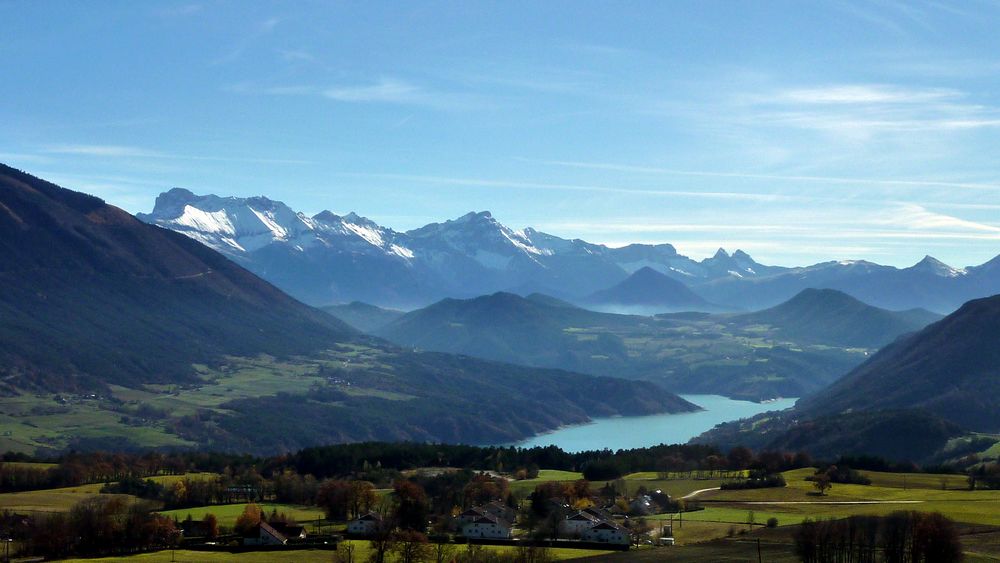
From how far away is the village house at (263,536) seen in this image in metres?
67.6

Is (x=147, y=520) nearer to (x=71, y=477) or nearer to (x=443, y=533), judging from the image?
(x=443, y=533)

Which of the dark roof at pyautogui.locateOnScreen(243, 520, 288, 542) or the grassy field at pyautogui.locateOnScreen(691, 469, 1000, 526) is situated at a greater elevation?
the grassy field at pyautogui.locateOnScreen(691, 469, 1000, 526)

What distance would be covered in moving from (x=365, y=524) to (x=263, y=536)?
Result: 20.0ft

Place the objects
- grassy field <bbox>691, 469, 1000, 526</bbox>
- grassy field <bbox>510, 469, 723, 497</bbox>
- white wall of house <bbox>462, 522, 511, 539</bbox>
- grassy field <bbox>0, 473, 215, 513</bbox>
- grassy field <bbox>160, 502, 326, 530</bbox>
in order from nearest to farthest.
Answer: white wall of house <bbox>462, 522, 511, 539</bbox> < grassy field <bbox>691, 469, 1000, 526</bbox> < grassy field <bbox>160, 502, 326, 530</bbox> < grassy field <bbox>0, 473, 215, 513</bbox> < grassy field <bbox>510, 469, 723, 497</bbox>

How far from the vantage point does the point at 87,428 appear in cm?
16812

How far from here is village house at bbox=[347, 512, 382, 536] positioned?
70.1 m

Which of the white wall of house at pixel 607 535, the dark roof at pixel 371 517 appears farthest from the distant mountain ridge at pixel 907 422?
the dark roof at pixel 371 517

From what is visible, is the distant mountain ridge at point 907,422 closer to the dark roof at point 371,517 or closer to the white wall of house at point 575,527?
the white wall of house at point 575,527

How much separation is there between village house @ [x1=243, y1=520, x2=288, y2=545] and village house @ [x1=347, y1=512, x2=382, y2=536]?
4.48 metres

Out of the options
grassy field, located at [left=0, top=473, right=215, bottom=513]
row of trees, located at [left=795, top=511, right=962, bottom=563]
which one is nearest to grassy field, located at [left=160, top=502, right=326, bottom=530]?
grassy field, located at [left=0, top=473, right=215, bottom=513]

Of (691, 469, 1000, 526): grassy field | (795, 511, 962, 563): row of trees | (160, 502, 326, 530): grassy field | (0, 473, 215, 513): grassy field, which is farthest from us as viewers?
(0, 473, 215, 513): grassy field

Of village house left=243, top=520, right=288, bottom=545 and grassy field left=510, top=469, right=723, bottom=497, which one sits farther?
grassy field left=510, top=469, right=723, bottom=497

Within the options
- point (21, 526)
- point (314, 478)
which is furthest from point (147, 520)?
point (314, 478)

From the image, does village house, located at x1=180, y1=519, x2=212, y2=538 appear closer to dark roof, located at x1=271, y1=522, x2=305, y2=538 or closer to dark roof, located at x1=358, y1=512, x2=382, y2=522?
dark roof, located at x1=271, y1=522, x2=305, y2=538
